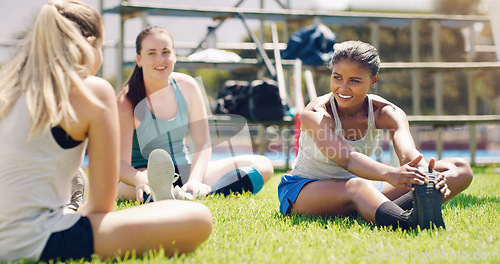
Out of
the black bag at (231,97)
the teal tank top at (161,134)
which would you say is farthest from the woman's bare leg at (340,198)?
the black bag at (231,97)

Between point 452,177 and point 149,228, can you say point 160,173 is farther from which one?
point 452,177

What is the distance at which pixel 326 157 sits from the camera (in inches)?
91.5

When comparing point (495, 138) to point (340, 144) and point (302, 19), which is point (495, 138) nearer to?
point (302, 19)

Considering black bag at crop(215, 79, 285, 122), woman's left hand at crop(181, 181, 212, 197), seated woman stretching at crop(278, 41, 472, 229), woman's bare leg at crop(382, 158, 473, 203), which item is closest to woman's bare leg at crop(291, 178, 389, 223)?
seated woman stretching at crop(278, 41, 472, 229)

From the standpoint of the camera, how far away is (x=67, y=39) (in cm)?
140

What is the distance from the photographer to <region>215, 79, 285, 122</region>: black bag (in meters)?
5.07

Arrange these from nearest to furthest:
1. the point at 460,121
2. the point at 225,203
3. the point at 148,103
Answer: the point at 225,203
the point at 148,103
the point at 460,121

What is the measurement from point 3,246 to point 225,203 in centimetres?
146

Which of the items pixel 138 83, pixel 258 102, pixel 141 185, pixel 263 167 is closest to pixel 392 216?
pixel 141 185

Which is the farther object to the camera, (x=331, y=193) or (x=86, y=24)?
(x=331, y=193)

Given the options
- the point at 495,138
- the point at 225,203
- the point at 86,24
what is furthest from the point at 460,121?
the point at 495,138

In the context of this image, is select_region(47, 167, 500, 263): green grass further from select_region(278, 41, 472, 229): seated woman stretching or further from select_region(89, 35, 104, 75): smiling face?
select_region(89, 35, 104, 75): smiling face

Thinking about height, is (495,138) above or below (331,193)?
below

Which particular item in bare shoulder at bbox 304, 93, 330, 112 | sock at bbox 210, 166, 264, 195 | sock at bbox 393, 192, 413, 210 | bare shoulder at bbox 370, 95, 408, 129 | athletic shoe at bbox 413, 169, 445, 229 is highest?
bare shoulder at bbox 304, 93, 330, 112
